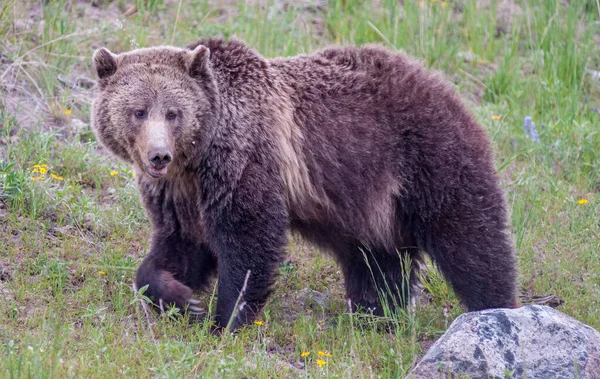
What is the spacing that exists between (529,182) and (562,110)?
1.68 meters

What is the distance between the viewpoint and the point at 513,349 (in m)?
4.62

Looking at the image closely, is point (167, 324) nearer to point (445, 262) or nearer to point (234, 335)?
point (234, 335)

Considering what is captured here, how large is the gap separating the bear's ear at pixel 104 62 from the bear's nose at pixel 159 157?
73 cm

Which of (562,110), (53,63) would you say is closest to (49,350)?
(53,63)

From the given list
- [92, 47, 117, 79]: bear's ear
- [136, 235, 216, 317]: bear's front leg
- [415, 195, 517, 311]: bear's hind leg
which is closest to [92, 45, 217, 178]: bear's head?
[92, 47, 117, 79]: bear's ear

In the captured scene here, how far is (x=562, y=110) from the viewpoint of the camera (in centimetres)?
918

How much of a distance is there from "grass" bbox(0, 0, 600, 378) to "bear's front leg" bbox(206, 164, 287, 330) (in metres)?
0.22

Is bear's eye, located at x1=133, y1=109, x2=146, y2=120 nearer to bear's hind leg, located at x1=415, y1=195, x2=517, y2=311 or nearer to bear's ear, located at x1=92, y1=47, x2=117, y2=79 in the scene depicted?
bear's ear, located at x1=92, y1=47, x2=117, y2=79

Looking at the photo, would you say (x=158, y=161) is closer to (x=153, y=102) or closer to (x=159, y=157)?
(x=159, y=157)

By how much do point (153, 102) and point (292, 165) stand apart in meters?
0.96

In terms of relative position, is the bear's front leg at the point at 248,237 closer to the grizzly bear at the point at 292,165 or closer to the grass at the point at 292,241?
the grizzly bear at the point at 292,165

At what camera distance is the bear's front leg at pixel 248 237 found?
5250 mm

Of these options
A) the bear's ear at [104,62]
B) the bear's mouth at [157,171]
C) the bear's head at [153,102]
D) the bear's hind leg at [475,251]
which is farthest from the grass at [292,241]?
the bear's ear at [104,62]

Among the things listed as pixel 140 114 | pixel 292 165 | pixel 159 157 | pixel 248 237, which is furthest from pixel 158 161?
pixel 292 165
